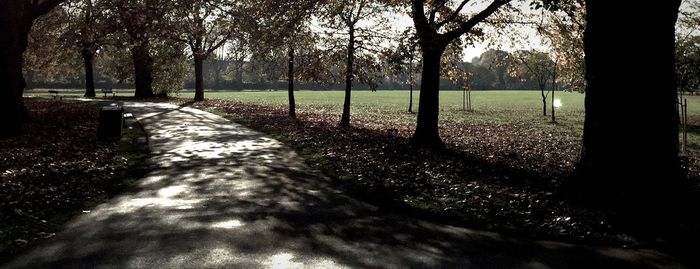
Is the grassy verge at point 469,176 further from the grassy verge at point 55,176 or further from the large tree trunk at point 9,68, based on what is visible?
the large tree trunk at point 9,68

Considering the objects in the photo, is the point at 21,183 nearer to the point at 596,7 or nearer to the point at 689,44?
the point at 596,7

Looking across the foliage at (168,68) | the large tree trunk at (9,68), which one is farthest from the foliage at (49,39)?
the large tree trunk at (9,68)

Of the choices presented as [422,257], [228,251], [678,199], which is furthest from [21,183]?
[678,199]

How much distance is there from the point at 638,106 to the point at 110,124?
46.9ft

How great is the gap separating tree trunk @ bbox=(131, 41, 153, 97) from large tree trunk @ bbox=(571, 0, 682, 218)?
40.7 meters

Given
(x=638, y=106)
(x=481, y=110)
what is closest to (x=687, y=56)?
(x=481, y=110)

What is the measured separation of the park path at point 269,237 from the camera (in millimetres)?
5609

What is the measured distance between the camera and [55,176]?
10.1 metres

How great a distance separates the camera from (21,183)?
31.0 ft

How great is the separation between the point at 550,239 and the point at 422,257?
2111 millimetres

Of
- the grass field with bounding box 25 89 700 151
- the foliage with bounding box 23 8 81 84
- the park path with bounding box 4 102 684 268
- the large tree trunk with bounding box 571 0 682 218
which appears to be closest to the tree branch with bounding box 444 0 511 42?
the large tree trunk with bounding box 571 0 682 218

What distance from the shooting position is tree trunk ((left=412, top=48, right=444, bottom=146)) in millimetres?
15156

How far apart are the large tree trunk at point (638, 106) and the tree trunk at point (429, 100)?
749cm

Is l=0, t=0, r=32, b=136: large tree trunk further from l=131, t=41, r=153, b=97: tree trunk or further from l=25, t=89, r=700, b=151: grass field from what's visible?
l=131, t=41, r=153, b=97: tree trunk
